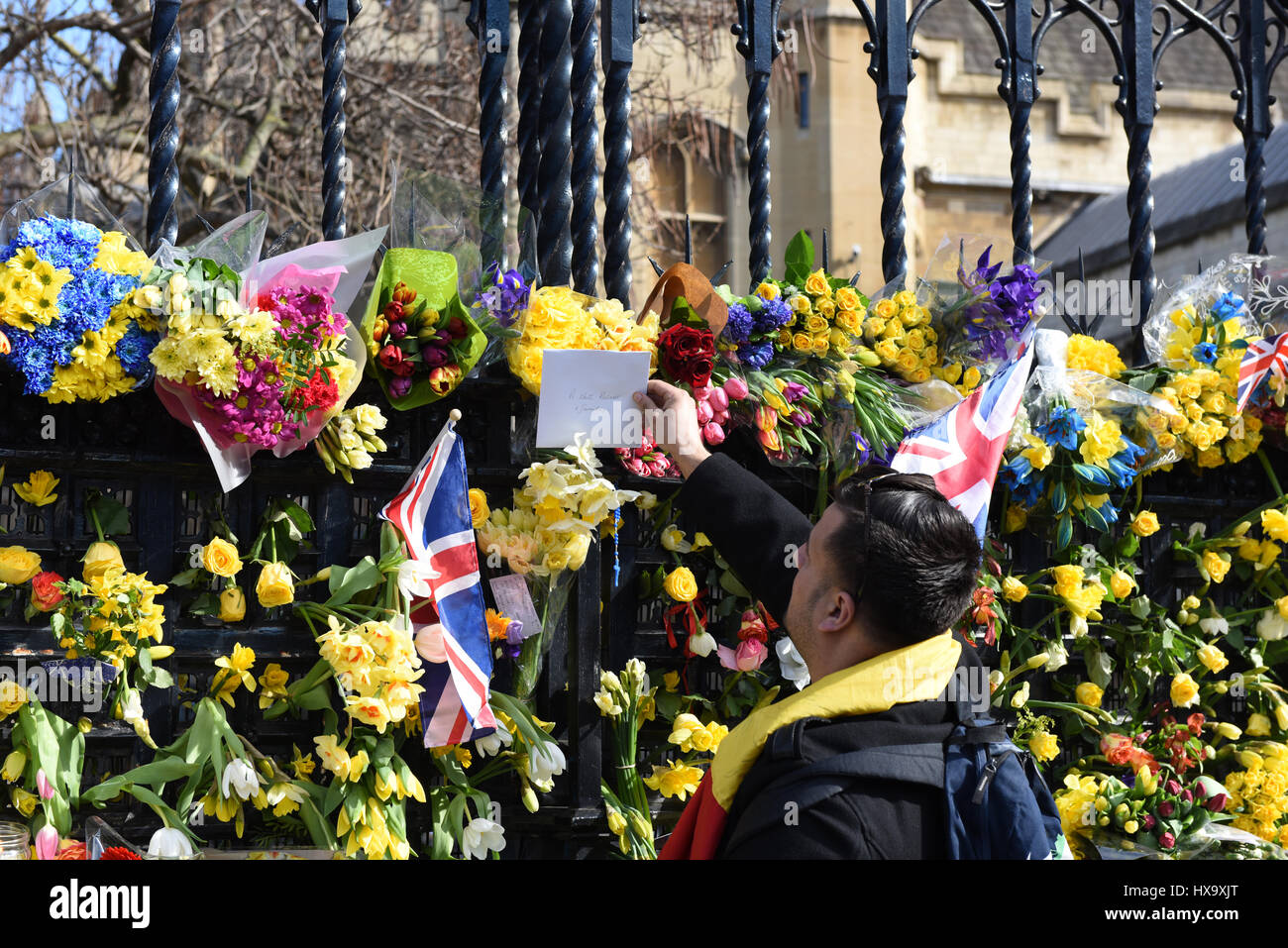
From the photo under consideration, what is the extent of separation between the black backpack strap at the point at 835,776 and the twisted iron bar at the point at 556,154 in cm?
148

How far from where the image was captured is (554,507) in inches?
111

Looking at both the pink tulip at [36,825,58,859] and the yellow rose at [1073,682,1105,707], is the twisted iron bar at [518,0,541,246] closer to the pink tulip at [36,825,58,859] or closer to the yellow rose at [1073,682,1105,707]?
the pink tulip at [36,825,58,859]

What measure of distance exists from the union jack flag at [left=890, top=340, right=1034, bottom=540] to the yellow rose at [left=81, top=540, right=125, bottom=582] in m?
1.66

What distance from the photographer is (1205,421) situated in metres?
3.44

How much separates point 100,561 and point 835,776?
4.83ft

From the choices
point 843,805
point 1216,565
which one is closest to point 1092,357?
point 1216,565

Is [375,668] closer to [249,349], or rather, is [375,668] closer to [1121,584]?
[249,349]

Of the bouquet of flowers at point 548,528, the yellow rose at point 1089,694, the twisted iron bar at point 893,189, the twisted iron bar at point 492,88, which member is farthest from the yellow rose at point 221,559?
the yellow rose at point 1089,694

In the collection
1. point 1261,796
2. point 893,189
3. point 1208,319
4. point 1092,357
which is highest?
point 893,189

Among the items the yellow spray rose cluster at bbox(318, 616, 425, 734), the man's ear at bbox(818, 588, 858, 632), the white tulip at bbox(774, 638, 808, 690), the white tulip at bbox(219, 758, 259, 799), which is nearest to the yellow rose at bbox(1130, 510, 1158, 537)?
the white tulip at bbox(774, 638, 808, 690)

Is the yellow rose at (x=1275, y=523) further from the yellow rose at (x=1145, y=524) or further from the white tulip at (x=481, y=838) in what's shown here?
the white tulip at (x=481, y=838)

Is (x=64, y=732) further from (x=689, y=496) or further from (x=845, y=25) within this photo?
(x=845, y=25)

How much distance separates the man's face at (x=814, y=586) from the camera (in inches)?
87.1

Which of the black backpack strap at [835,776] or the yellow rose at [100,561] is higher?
the yellow rose at [100,561]
